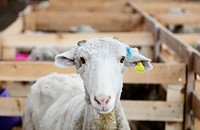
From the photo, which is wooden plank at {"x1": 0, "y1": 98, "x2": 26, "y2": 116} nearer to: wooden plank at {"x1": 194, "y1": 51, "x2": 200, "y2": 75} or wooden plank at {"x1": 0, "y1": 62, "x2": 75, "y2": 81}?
wooden plank at {"x1": 0, "y1": 62, "x2": 75, "y2": 81}

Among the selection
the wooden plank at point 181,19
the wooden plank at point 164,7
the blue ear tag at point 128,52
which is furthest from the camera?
the wooden plank at point 164,7

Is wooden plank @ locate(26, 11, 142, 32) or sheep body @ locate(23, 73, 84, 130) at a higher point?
sheep body @ locate(23, 73, 84, 130)

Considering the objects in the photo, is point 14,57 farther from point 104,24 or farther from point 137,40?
point 104,24

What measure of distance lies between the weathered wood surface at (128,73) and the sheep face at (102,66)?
1334mm

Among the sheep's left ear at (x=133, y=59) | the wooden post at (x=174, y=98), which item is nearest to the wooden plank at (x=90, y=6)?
the wooden post at (x=174, y=98)

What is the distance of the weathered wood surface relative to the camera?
4684 millimetres

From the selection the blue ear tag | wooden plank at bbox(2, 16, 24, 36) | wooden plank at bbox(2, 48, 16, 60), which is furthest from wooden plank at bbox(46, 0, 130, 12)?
the blue ear tag

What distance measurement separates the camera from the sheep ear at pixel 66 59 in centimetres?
335

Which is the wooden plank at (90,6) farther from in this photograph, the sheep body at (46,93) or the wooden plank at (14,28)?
the sheep body at (46,93)

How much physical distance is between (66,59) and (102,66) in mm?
472

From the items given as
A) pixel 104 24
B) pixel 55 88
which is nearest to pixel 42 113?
pixel 55 88

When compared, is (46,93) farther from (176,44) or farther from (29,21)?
(29,21)

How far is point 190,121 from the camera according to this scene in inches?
187

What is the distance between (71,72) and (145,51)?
2273 mm
